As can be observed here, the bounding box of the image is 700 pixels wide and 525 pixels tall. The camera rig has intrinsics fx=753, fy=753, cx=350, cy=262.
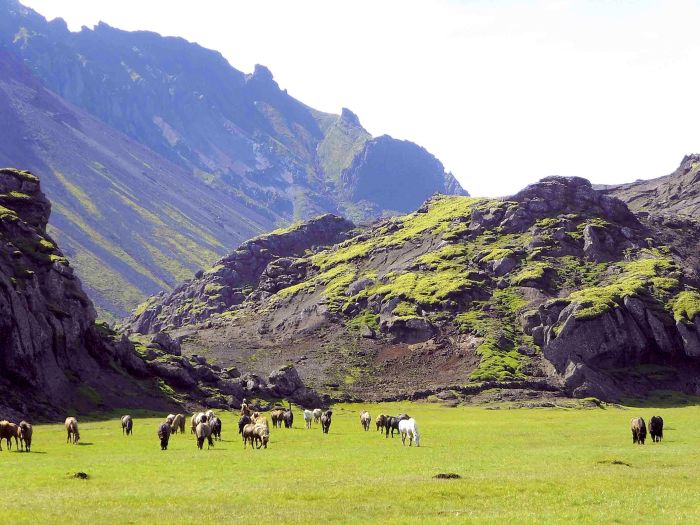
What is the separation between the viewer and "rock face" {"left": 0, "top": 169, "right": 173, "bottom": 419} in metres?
123

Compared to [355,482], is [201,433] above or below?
above

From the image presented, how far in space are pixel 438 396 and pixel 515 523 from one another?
481 ft

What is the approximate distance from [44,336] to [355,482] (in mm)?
103511

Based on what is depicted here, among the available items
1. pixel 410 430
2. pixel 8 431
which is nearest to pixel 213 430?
pixel 8 431

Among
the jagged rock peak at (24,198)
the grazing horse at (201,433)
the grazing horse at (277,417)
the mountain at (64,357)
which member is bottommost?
the grazing horse at (277,417)

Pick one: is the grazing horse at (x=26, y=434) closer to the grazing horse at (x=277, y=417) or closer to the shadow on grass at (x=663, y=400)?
the grazing horse at (x=277, y=417)

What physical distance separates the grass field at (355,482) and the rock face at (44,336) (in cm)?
4884

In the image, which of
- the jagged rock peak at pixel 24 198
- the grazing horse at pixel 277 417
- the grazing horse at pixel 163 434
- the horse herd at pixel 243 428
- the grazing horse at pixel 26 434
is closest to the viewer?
the grazing horse at pixel 163 434

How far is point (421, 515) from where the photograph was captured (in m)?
34.0

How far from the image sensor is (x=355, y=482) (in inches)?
1705

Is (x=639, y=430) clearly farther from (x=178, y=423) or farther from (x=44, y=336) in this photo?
(x=44, y=336)

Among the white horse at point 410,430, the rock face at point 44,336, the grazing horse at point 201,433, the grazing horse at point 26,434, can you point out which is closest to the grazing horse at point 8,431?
the grazing horse at point 26,434

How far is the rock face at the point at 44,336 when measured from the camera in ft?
402

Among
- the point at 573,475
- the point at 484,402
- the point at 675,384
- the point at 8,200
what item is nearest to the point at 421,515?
the point at 573,475
